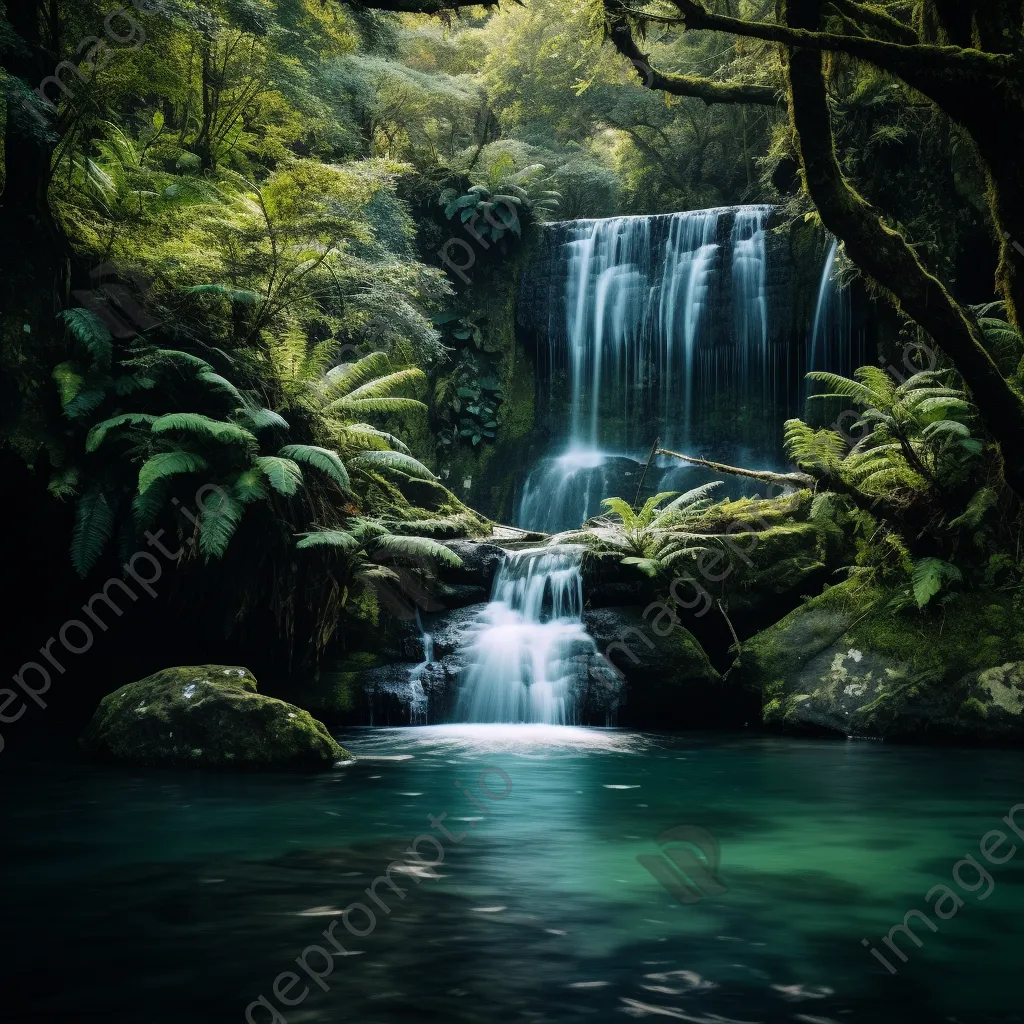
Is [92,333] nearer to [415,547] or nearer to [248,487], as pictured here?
[248,487]

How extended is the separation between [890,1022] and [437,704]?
25.5 feet

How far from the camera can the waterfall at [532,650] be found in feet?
34.3

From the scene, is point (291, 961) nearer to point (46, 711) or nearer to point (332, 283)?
point (46, 711)

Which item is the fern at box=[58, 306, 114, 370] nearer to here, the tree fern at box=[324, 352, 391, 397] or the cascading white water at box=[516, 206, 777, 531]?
the tree fern at box=[324, 352, 391, 397]

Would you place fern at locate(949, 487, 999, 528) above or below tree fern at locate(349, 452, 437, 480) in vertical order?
below

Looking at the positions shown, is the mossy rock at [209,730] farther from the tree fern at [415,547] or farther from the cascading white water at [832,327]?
the cascading white water at [832,327]

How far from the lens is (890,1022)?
3004 millimetres

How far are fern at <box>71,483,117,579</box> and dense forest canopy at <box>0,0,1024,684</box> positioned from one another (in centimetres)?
2

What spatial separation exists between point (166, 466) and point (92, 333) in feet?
4.75

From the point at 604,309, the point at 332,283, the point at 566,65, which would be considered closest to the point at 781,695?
the point at 332,283

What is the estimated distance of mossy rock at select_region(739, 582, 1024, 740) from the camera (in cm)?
925

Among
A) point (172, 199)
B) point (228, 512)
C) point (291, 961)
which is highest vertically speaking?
point (172, 199)

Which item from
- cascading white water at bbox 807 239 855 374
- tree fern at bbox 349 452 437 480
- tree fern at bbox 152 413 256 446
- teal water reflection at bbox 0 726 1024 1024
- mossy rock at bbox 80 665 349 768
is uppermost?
cascading white water at bbox 807 239 855 374

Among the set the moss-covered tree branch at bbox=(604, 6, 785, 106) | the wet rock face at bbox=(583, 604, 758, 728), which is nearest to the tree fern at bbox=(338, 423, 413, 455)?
the wet rock face at bbox=(583, 604, 758, 728)
